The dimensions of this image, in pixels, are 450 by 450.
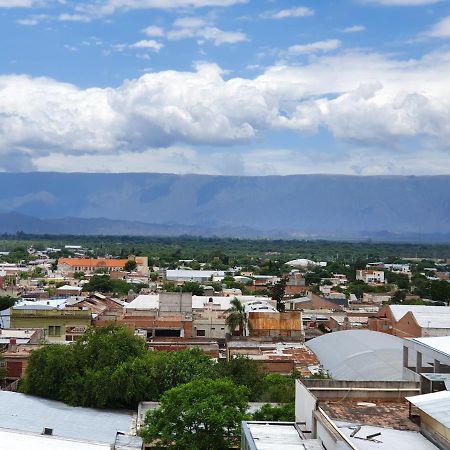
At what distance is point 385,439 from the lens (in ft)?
62.4

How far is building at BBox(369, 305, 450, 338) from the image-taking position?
5141 cm

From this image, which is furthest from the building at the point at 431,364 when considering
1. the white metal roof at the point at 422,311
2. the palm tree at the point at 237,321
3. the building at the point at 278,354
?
the palm tree at the point at 237,321

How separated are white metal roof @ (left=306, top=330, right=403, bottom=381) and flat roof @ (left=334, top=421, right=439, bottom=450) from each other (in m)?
17.0

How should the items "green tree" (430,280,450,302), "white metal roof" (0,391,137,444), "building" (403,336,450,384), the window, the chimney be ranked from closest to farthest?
1. "building" (403,336,450,384)
2. "white metal roof" (0,391,137,444)
3. the chimney
4. the window
5. "green tree" (430,280,450,302)

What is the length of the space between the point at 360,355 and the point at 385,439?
25.5 meters

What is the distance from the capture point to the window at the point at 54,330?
61125mm

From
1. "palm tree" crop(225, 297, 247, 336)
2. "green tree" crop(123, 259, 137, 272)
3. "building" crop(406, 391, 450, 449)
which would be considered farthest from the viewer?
"green tree" crop(123, 259, 137, 272)

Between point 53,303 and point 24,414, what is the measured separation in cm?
3722

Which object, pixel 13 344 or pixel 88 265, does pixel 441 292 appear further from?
pixel 88 265

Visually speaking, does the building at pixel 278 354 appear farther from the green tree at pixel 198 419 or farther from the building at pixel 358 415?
the building at pixel 358 415

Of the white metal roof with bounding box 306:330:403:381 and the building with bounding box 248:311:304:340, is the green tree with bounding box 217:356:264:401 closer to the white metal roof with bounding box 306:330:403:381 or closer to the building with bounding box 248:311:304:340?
the white metal roof with bounding box 306:330:403:381

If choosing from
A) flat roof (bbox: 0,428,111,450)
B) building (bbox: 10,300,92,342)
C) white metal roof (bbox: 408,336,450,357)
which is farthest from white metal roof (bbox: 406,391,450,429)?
building (bbox: 10,300,92,342)

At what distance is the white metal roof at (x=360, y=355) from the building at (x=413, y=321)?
309 cm

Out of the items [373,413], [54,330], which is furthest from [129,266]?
[373,413]
